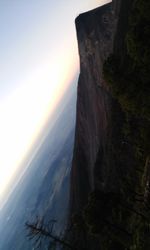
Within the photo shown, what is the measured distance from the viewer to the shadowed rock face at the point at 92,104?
5372 cm

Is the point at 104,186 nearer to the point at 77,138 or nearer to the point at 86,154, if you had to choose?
the point at 86,154

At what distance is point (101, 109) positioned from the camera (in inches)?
2174

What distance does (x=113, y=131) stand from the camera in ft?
149

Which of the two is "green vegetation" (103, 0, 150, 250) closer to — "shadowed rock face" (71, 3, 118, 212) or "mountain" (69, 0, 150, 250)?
"mountain" (69, 0, 150, 250)

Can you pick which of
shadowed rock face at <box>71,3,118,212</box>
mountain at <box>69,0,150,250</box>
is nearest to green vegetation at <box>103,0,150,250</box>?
mountain at <box>69,0,150,250</box>

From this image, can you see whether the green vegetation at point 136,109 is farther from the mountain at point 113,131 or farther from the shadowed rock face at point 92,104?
the shadowed rock face at point 92,104

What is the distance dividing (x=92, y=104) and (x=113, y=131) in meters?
15.3

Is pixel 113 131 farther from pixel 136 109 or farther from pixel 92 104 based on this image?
pixel 92 104

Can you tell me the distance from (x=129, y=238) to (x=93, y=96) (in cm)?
3049

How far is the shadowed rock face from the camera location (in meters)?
53.7

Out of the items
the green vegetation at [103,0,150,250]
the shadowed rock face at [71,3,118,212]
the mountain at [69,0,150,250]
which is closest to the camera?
the green vegetation at [103,0,150,250]

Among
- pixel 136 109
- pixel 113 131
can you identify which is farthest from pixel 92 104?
pixel 136 109

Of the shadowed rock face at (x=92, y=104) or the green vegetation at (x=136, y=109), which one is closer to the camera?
the green vegetation at (x=136, y=109)

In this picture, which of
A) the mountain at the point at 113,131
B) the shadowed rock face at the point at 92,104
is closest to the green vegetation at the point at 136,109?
the mountain at the point at 113,131
